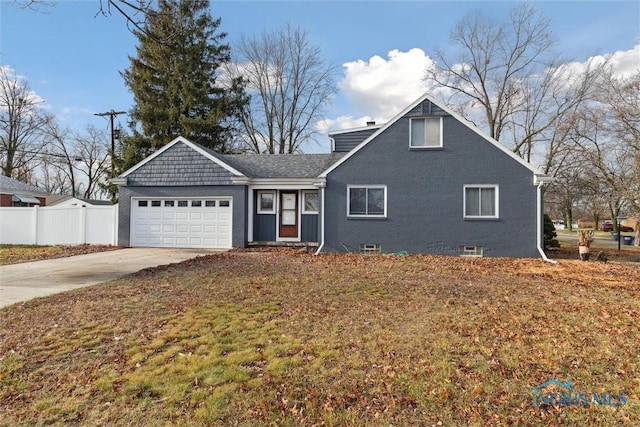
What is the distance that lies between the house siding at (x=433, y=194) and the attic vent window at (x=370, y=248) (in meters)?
0.16

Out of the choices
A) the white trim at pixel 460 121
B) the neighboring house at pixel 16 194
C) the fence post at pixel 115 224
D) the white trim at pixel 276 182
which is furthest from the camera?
the neighboring house at pixel 16 194

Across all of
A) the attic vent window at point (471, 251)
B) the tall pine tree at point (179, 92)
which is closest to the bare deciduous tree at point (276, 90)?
the tall pine tree at point (179, 92)

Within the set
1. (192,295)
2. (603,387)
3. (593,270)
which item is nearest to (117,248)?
(192,295)

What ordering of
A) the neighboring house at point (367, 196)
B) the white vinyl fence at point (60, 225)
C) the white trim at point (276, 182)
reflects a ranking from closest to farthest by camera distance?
the neighboring house at point (367, 196) → the white trim at point (276, 182) → the white vinyl fence at point (60, 225)

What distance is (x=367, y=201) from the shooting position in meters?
13.4

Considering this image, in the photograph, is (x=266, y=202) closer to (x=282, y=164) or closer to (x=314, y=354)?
(x=282, y=164)

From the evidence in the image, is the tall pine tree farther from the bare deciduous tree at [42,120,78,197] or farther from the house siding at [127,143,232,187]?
the bare deciduous tree at [42,120,78,197]

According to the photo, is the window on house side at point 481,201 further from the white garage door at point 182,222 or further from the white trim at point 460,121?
the white garage door at point 182,222

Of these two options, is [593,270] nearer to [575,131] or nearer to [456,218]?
[456,218]

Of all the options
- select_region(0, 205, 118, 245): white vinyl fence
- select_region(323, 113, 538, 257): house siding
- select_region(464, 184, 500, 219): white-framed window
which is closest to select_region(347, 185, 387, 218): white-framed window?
select_region(323, 113, 538, 257): house siding

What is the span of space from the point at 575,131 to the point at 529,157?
4365 mm

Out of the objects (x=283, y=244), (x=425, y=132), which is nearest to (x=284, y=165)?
(x=283, y=244)

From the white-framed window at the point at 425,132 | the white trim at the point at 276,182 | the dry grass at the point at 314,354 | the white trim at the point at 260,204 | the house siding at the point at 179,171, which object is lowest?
the dry grass at the point at 314,354

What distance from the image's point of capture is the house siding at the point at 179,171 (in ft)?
47.9
